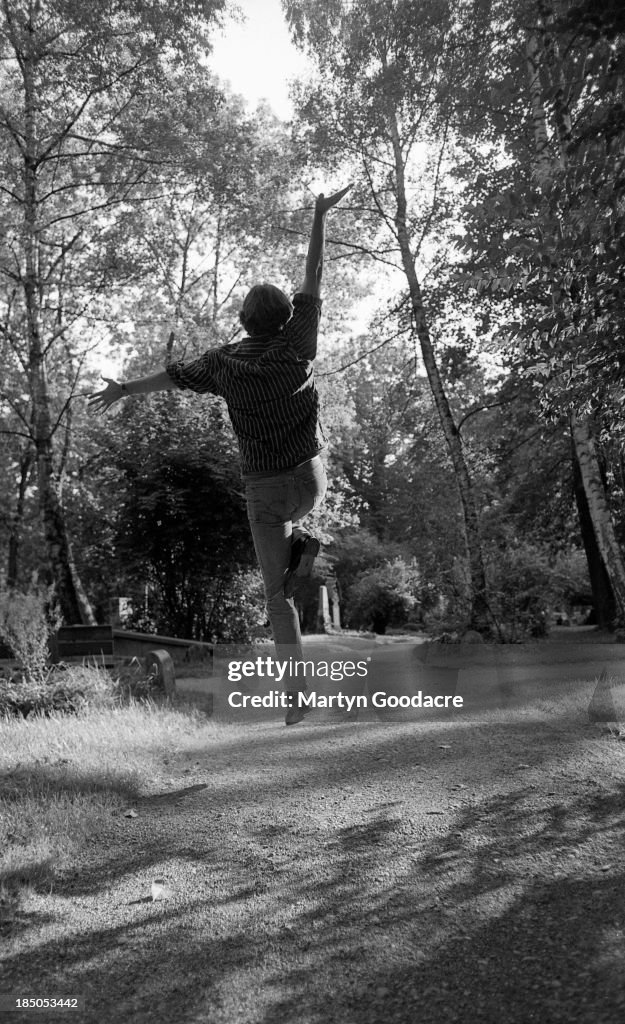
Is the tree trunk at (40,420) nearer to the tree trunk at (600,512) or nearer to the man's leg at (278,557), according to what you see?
the tree trunk at (600,512)

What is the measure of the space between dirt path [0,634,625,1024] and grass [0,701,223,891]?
0.55 feet

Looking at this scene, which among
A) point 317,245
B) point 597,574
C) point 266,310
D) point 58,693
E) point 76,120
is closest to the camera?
point 317,245

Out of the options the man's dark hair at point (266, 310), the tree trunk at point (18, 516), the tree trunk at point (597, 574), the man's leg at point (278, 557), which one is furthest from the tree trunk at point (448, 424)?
the tree trunk at point (18, 516)

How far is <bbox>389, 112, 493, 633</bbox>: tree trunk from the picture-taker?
468 inches

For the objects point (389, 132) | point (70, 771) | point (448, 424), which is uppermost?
point (389, 132)

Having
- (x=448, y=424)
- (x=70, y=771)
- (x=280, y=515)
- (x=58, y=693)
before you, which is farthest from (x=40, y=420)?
(x=280, y=515)

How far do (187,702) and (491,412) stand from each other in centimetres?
1348

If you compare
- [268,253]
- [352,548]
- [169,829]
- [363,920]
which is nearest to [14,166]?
[268,253]

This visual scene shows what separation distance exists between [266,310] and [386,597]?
22.4 metres

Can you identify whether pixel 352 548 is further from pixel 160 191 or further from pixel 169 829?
pixel 169 829

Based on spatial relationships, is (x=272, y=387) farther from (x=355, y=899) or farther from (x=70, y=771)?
(x=70, y=771)

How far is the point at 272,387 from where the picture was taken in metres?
3.67

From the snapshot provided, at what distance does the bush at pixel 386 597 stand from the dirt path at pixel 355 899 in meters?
20.4

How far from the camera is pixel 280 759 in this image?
16.3 ft
